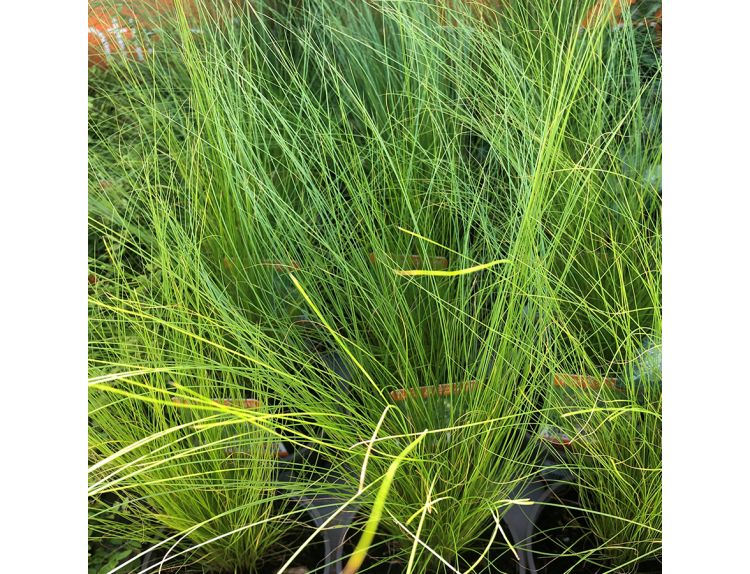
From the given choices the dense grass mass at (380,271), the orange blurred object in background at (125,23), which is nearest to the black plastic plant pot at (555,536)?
the dense grass mass at (380,271)

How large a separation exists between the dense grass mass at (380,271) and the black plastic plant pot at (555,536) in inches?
0.6

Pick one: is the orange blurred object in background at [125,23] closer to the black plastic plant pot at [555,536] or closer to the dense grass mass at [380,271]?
the dense grass mass at [380,271]

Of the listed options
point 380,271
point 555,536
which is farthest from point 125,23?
point 555,536

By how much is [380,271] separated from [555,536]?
430mm

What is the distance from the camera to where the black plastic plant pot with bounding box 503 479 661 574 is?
729 mm

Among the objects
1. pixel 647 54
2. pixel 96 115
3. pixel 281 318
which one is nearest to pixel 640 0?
pixel 647 54

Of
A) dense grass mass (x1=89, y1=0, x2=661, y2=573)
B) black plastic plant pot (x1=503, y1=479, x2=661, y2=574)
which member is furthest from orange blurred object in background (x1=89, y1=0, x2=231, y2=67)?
black plastic plant pot (x1=503, y1=479, x2=661, y2=574)

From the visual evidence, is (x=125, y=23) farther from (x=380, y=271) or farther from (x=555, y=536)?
(x=555, y=536)

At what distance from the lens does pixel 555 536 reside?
756 millimetres

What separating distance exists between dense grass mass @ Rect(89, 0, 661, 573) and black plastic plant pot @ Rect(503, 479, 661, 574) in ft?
0.05

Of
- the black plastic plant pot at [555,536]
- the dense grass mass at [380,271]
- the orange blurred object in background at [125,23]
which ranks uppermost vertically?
the orange blurred object in background at [125,23]

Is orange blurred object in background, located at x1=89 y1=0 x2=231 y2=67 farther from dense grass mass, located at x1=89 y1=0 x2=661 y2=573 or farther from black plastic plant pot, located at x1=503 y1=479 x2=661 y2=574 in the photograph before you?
black plastic plant pot, located at x1=503 y1=479 x2=661 y2=574

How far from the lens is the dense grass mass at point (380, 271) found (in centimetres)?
73
